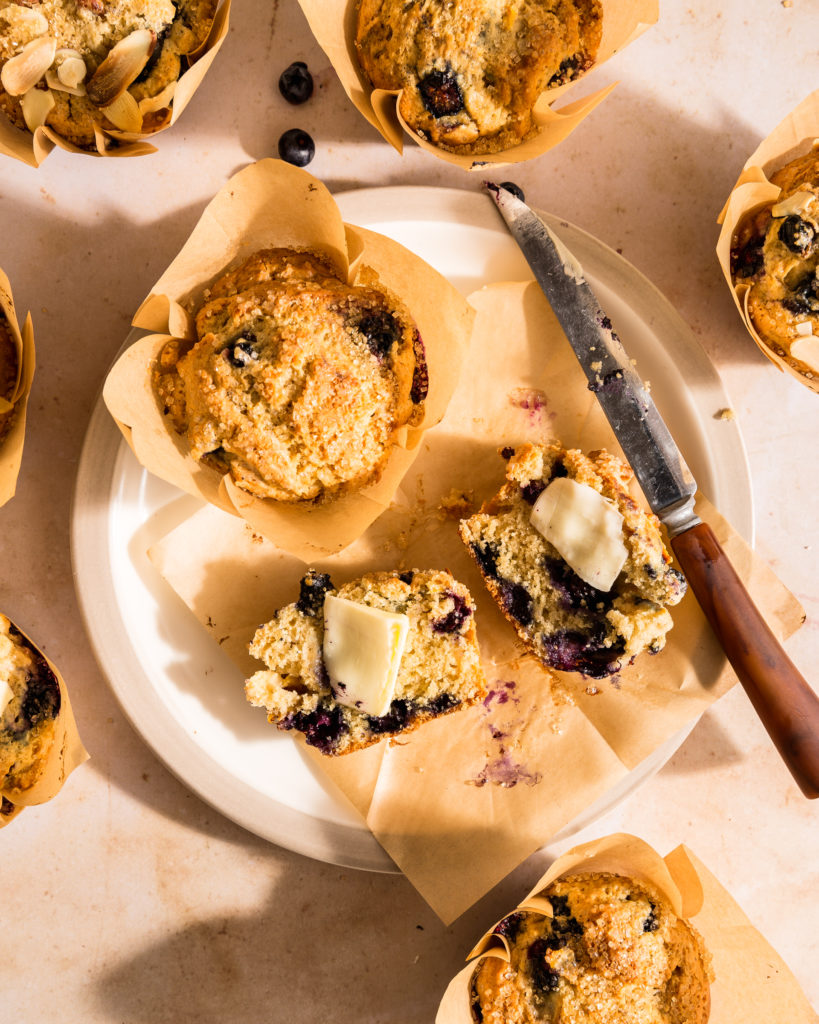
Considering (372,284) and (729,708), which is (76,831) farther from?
(729,708)

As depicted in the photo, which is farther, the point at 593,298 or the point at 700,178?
the point at 700,178

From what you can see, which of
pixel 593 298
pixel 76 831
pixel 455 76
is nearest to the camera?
pixel 455 76

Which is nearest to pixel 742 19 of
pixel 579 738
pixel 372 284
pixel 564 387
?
pixel 564 387

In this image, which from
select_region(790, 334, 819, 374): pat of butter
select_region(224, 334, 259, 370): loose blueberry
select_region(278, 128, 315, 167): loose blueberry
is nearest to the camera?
select_region(224, 334, 259, 370): loose blueberry

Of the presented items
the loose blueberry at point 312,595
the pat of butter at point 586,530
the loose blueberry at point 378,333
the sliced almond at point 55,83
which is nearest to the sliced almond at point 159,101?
the sliced almond at point 55,83

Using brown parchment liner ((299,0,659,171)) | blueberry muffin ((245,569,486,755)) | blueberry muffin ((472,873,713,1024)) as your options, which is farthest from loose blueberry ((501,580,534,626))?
brown parchment liner ((299,0,659,171))

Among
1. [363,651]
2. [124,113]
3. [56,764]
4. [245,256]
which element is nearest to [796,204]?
[245,256]

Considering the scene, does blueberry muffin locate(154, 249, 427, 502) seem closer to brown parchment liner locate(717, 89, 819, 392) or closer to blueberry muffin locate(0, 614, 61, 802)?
blueberry muffin locate(0, 614, 61, 802)
